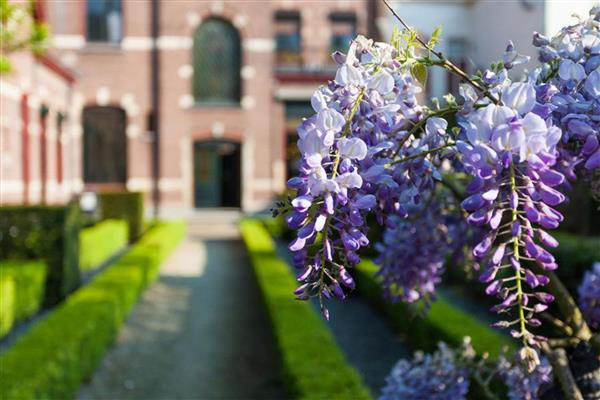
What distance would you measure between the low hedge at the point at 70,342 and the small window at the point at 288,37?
1824cm

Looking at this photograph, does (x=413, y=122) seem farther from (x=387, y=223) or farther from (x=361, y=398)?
(x=361, y=398)

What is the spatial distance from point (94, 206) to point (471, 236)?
57.6 feet

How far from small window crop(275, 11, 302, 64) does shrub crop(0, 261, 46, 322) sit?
18.8 meters

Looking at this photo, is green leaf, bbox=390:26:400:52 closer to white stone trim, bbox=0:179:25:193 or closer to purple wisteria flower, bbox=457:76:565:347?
purple wisteria flower, bbox=457:76:565:347

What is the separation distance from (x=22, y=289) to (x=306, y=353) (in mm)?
Result: 4326

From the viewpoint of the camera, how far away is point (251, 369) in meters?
6.66

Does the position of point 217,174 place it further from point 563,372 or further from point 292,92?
point 563,372

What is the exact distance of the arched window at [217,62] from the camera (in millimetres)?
25906

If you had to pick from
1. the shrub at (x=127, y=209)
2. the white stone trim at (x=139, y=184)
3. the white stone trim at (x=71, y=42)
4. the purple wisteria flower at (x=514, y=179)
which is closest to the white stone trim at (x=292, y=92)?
the white stone trim at (x=139, y=184)

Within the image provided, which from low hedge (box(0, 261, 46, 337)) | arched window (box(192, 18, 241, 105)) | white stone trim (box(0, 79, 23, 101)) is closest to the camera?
low hedge (box(0, 261, 46, 337))

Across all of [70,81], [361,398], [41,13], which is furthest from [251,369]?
[70,81]

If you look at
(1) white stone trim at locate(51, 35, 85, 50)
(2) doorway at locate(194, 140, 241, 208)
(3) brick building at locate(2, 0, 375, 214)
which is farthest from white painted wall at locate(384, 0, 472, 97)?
(1) white stone trim at locate(51, 35, 85, 50)

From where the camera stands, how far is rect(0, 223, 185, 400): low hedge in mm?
4430

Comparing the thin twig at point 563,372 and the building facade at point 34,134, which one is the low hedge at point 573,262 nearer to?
the thin twig at point 563,372
